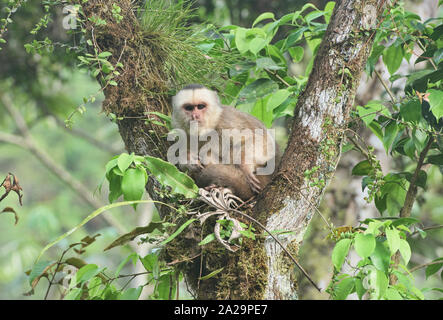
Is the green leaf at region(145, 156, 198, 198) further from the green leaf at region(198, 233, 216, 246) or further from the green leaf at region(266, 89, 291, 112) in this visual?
the green leaf at region(266, 89, 291, 112)

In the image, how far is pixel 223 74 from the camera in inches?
138

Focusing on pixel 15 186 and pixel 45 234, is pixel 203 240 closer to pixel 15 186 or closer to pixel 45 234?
pixel 15 186

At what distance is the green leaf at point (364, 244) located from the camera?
80.9 inches

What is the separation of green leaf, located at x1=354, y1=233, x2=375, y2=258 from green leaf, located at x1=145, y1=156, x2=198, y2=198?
0.84 metres

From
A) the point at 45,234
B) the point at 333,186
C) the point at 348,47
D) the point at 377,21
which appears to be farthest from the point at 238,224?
the point at 45,234

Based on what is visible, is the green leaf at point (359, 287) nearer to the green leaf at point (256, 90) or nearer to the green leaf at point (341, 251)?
the green leaf at point (341, 251)

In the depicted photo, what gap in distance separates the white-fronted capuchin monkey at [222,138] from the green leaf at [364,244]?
41.1 inches

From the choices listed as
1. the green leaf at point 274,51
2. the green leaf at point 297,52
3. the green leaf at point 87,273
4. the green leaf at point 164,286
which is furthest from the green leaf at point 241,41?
the green leaf at point 87,273

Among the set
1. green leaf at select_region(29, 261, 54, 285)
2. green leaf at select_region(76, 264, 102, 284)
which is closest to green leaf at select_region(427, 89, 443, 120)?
green leaf at select_region(76, 264, 102, 284)

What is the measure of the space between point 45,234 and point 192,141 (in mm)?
14044

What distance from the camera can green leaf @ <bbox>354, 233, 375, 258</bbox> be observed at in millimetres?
2055

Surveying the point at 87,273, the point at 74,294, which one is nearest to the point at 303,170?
the point at 87,273

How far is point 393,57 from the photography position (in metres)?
3.49

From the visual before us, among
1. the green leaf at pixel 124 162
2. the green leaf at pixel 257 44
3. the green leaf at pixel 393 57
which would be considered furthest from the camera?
the green leaf at pixel 393 57
